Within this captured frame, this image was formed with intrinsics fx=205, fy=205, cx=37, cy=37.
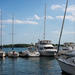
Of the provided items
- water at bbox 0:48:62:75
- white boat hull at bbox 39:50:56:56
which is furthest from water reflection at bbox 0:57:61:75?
white boat hull at bbox 39:50:56:56

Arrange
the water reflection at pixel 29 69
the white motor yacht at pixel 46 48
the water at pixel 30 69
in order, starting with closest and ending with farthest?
the water at pixel 30 69
the water reflection at pixel 29 69
the white motor yacht at pixel 46 48

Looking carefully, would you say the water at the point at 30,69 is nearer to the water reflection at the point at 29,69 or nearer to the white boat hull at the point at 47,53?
the water reflection at the point at 29,69

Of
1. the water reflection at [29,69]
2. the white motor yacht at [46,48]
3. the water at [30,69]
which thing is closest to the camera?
the water at [30,69]

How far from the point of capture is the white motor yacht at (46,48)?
6737 centimetres

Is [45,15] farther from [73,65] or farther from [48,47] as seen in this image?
[73,65]

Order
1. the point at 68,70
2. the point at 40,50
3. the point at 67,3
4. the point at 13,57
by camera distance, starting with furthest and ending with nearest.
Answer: the point at 40,50, the point at 13,57, the point at 67,3, the point at 68,70

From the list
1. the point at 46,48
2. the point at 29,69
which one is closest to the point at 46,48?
the point at 46,48

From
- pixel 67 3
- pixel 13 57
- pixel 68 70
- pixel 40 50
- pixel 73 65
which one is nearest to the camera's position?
pixel 73 65

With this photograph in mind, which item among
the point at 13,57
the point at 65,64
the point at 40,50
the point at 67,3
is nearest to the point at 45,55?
the point at 40,50

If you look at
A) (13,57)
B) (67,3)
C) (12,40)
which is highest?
(67,3)

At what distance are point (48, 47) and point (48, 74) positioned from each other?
130 ft

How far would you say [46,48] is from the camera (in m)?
70.0

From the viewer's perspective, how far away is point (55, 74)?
30562 millimetres

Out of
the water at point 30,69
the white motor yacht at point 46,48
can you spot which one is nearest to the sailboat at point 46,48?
the white motor yacht at point 46,48
